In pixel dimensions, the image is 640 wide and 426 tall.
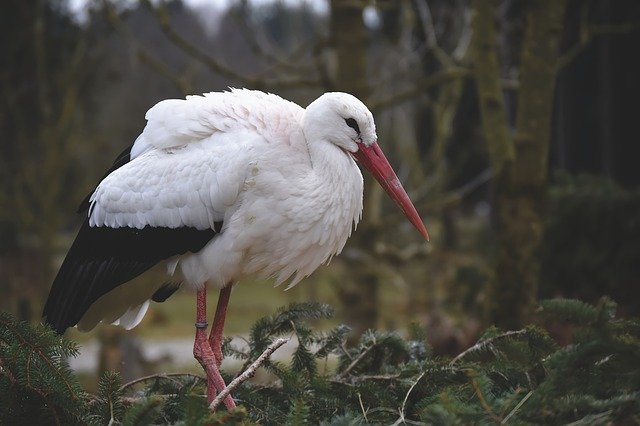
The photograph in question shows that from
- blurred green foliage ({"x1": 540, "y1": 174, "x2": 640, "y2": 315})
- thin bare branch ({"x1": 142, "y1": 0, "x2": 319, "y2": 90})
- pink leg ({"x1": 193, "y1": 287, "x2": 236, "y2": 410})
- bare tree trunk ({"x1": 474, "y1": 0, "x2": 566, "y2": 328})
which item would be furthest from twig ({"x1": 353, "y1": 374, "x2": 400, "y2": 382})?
blurred green foliage ({"x1": 540, "y1": 174, "x2": 640, "y2": 315})

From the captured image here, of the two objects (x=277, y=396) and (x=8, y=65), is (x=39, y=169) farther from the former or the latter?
(x=277, y=396)

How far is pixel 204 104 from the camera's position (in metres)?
3.97

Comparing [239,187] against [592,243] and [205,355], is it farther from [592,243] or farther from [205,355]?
[592,243]

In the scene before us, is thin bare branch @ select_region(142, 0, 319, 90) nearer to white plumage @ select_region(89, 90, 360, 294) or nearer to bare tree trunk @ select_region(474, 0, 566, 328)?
bare tree trunk @ select_region(474, 0, 566, 328)

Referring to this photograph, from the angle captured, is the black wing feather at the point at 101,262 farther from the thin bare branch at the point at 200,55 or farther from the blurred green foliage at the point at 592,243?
the blurred green foliage at the point at 592,243

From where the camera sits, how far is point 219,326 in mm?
4285

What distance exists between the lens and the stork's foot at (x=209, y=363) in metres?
3.77

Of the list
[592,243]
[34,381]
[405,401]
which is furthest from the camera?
[592,243]

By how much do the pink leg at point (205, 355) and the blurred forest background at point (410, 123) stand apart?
39cm

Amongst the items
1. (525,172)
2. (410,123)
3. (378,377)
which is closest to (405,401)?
(378,377)

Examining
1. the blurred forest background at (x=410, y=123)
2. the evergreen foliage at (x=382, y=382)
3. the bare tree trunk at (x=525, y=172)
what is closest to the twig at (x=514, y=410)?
the evergreen foliage at (x=382, y=382)

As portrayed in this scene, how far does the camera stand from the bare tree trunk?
17.2 feet

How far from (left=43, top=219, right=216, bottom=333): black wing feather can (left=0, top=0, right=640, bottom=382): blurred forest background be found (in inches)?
8.8

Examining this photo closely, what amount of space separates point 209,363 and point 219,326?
38cm
